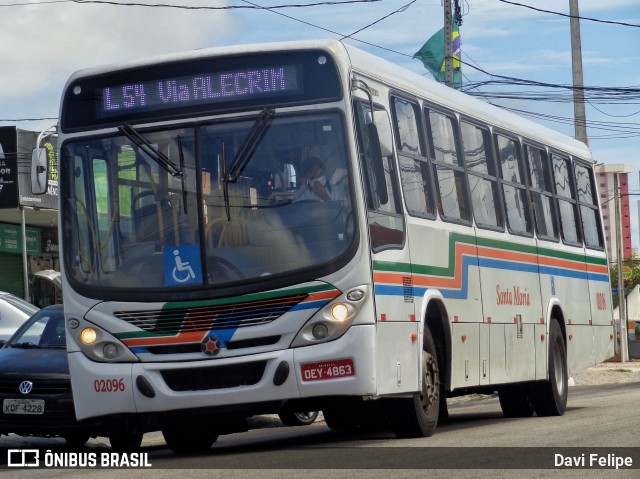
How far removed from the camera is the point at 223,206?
11.1 meters

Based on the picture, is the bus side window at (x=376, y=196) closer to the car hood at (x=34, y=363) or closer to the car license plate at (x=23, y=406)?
the car hood at (x=34, y=363)

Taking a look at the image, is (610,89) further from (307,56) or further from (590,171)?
(307,56)

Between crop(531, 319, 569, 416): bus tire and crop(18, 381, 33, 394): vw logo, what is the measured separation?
614 centimetres

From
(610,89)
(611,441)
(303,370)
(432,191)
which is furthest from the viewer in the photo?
(610,89)

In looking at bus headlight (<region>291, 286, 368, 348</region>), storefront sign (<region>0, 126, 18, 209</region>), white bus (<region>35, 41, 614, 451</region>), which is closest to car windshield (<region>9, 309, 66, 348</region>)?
white bus (<region>35, 41, 614, 451</region>)

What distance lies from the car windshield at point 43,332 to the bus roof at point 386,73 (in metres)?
4.07

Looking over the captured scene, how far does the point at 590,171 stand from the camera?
64.6 feet

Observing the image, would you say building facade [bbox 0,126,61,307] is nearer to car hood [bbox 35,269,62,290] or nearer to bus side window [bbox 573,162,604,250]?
car hood [bbox 35,269,62,290]

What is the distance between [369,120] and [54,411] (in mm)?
4411

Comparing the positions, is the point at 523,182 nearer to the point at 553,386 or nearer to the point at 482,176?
the point at 482,176

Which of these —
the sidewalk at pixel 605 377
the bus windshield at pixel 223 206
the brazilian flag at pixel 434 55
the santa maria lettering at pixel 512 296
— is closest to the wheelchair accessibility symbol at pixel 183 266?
the bus windshield at pixel 223 206

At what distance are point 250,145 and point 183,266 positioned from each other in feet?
3.57

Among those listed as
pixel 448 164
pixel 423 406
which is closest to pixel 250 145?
pixel 423 406

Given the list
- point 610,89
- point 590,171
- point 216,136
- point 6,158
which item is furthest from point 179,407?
point 6,158
